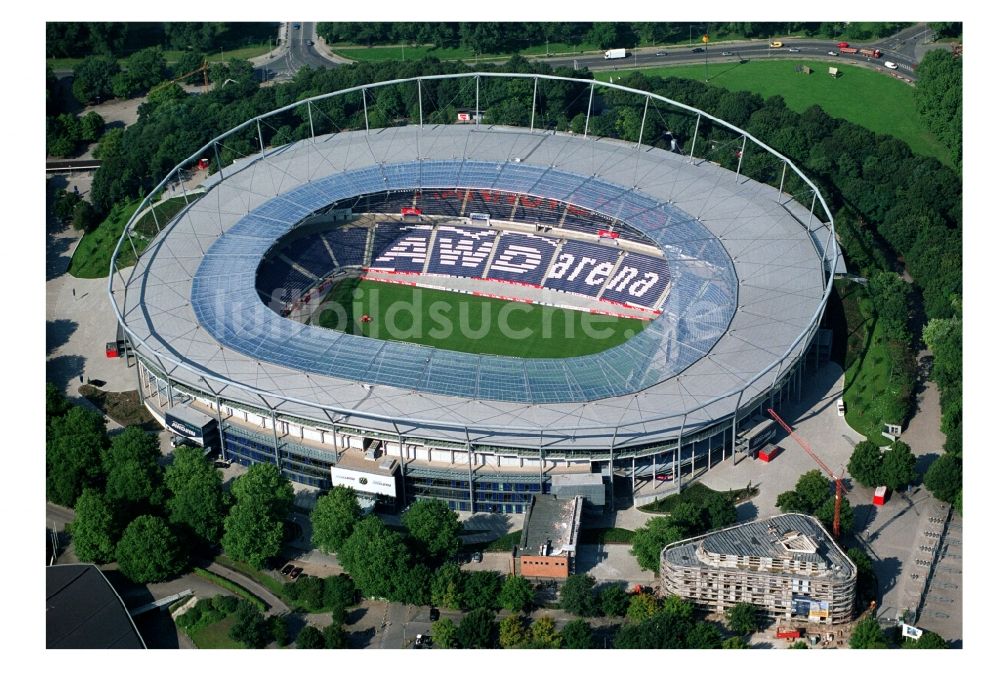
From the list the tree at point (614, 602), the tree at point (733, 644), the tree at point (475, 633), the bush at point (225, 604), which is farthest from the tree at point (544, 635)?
the bush at point (225, 604)

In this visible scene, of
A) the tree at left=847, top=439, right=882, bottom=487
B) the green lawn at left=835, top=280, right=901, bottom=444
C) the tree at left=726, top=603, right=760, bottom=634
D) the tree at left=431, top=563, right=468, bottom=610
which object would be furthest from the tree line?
the green lawn at left=835, top=280, right=901, bottom=444

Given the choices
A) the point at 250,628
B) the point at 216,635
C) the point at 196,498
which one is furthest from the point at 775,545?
the point at 196,498

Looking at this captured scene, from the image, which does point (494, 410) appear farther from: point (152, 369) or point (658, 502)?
point (152, 369)

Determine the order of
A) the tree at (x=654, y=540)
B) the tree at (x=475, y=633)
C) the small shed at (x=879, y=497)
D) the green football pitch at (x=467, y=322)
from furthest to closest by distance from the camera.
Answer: the green football pitch at (x=467, y=322) → the small shed at (x=879, y=497) → the tree at (x=654, y=540) → the tree at (x=475, y=633)

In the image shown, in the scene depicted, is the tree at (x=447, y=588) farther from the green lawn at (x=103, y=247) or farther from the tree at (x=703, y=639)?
the green lawn at (x=103, y=247)

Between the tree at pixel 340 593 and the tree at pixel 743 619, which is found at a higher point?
the tree at pixel 743 619

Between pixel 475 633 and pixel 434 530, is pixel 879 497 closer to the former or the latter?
pixel 475 633

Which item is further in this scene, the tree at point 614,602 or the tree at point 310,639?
the tree at point 614,602

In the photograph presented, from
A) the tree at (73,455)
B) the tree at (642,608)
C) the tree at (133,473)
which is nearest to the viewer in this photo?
the tree at (642,608)
